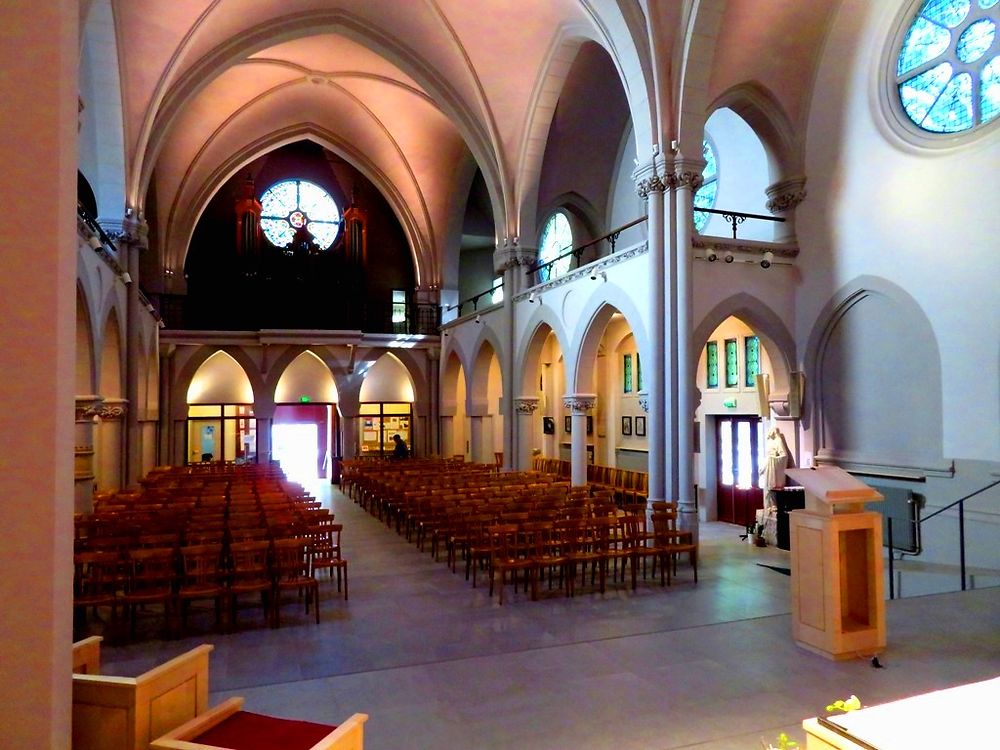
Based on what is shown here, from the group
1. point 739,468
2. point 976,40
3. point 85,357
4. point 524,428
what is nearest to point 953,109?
point 976,40

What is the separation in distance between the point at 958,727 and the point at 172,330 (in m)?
20.7

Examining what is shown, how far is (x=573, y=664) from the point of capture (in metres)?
5.43

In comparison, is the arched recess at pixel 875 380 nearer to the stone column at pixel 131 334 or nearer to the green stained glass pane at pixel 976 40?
the green stained glass pane at pixel 976 40

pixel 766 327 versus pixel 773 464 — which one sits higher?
pixel 766 327

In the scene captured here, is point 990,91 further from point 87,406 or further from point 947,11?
point 87,406

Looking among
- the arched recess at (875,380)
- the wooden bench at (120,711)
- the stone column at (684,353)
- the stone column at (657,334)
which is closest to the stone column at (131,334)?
the stone column at (657,334)

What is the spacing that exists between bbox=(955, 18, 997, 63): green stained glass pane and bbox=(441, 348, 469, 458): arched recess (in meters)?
14.3

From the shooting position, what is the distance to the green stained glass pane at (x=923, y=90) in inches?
382

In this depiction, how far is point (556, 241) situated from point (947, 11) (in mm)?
10821

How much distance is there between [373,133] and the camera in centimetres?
2123

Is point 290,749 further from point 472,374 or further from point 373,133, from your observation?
point 373,133

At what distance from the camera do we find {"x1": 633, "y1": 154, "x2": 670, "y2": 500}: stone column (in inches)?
410

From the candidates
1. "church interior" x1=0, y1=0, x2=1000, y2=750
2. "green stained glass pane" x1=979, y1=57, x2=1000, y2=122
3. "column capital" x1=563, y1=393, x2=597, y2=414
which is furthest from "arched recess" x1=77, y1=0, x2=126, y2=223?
"green stained glass pane" x1=979, y1=57, x2=1000, y2=122

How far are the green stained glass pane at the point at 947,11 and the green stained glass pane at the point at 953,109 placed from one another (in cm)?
82
